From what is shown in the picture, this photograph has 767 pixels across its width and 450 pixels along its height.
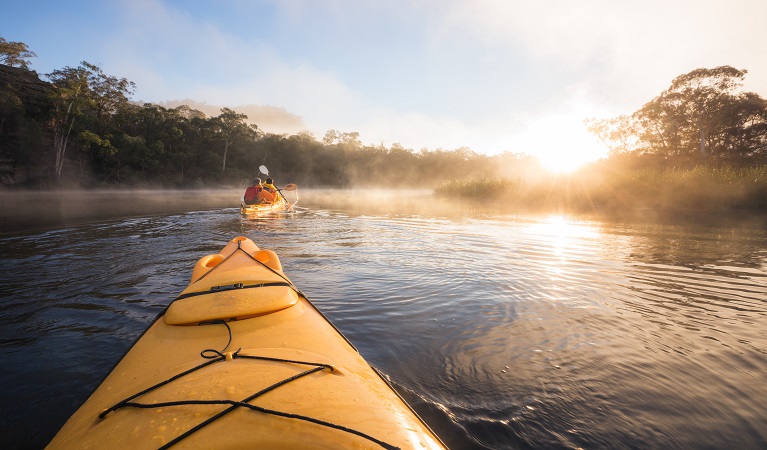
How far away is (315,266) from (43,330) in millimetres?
3178

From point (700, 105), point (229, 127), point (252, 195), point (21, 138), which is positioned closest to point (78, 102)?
point (21, 138)

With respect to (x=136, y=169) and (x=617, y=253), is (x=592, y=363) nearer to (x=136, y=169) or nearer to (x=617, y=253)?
(x=617, y=253)

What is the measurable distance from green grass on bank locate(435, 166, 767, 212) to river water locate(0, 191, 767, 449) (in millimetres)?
8523

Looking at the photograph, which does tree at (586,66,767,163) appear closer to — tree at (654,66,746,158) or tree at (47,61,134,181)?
tree at (654,66,746,158)

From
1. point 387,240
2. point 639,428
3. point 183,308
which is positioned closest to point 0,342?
point 183,308

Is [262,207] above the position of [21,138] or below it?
below

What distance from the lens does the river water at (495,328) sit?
205cm

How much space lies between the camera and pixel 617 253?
648 cm

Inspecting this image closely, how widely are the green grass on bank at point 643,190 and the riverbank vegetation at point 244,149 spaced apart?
45 millimetres

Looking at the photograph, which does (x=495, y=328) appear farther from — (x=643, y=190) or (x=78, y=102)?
(x=78, y=102)

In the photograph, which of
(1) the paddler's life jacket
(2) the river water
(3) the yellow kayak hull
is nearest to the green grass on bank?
(2) the river water

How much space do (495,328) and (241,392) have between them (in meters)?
2.58

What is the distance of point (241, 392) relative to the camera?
1337 millimetres

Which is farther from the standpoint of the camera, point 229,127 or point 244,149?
point 244,149
